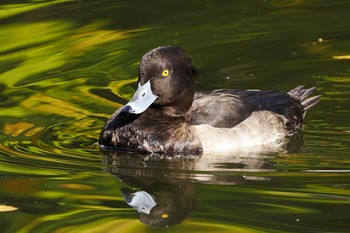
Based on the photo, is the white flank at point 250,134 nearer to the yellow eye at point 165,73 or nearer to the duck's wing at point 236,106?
the duck's wing at point 236,106

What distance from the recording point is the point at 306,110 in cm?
1136

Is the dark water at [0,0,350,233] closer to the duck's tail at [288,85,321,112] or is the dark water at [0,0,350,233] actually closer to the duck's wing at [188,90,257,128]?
the duck's tail at [288,85,321,112]

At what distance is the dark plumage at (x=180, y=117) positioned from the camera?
33.0ft

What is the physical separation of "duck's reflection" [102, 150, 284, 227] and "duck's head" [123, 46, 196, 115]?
530 mm

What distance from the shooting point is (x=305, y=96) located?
1139 centimetres

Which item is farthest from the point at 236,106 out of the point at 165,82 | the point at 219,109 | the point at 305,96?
the point at 305,96

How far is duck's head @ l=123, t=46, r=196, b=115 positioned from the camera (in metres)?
9.96

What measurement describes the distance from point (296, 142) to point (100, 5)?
5.34m

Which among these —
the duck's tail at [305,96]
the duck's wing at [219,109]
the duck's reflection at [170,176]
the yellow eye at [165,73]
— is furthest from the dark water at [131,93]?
the yellow eye at [165,73]

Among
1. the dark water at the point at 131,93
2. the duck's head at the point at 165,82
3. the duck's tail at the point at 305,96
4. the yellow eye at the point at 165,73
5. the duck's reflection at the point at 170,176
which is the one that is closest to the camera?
the dark water at the point at 131,93

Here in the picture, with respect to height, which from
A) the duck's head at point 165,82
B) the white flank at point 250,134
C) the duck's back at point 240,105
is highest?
the duck's head at point 165,82

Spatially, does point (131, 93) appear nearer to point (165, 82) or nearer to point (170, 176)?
point (165, 82)

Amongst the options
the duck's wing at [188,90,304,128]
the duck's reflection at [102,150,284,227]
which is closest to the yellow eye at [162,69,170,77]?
the duck's wing at [188,90,304,128]

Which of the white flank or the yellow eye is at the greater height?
the yellow eye
